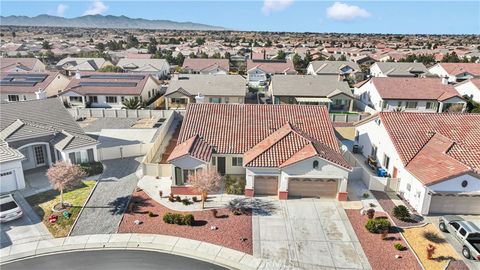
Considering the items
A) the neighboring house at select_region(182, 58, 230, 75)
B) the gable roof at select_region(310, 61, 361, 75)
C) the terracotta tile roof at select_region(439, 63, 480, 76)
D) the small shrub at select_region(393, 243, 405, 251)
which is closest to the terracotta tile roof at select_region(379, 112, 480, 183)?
the small shrub at select_region(393, 243, 405, 251)

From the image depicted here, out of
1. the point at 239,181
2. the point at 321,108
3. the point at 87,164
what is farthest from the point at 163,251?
the point at 321,108

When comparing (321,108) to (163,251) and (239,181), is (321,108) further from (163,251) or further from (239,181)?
(163,251)

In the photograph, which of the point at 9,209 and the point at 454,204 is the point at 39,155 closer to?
the point at 9,209

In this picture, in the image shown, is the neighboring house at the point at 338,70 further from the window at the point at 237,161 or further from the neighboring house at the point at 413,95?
the window at the point at 237,161

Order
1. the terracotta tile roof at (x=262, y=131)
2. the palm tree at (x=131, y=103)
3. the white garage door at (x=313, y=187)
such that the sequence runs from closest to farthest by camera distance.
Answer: the white garage door at (x=313, y=187)
the terracotta tile roof at (x=262, y=131)
the palm tree at (x=131, y=103)

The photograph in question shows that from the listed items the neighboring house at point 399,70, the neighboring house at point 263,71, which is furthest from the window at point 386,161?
the neighboring house at point 399,70

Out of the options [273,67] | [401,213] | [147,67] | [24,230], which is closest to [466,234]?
[401,213]

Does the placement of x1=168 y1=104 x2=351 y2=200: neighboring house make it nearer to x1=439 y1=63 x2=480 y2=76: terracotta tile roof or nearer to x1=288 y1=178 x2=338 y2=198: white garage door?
x1=288 y1=178 x2=338 y2=198: white garage door
